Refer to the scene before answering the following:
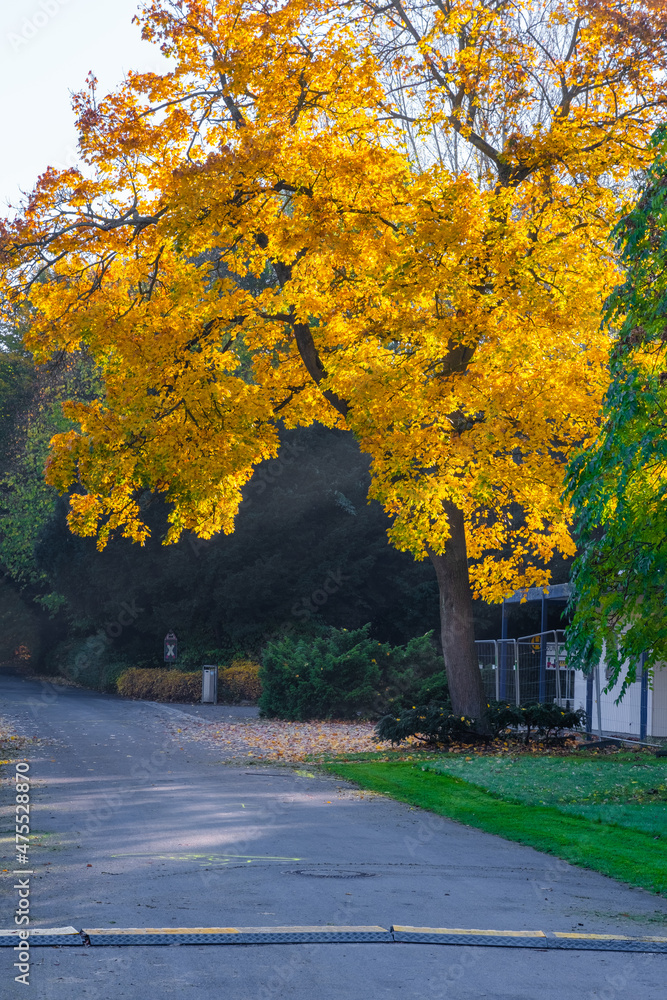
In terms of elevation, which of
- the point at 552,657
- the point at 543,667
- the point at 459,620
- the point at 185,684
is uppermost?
the point at 459,620

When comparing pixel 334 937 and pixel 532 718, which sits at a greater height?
pixel 532 718

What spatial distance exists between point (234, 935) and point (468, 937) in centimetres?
130

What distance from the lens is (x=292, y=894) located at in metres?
6.97

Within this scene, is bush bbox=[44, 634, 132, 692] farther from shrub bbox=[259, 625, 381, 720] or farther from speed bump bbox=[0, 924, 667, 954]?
speed bump bbox=[0, 924, 667, 954]

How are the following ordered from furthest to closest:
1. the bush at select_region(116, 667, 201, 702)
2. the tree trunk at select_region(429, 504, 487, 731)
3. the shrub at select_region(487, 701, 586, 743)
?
the bush at select_region(116, 667, 201, 702), the tree trunk at select_region(429, 504, 487, 731), the shrub at select_region(487, 701, 586, 743)

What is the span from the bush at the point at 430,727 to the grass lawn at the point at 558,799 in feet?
3.55

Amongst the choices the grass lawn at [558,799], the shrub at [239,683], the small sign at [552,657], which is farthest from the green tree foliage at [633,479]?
the shrub at [239,683]

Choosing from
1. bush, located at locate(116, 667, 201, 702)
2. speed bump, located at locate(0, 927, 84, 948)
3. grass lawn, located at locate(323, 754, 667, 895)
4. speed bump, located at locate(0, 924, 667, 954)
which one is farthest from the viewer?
bush, located at locate(116, 667, 201, 702)

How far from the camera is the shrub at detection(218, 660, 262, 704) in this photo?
35.1 m

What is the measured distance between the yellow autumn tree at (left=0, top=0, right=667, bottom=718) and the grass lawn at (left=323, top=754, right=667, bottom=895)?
3118 mm

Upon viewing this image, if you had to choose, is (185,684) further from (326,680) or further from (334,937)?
(334,937)

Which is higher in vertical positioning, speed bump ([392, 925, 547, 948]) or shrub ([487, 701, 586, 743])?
shrub ([487, 701, 586, 743])

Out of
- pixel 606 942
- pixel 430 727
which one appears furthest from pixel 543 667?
pixel 606 942

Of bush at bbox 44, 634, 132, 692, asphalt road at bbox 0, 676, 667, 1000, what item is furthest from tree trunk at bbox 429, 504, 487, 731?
bush at bbox 44, 634, 132, 692
